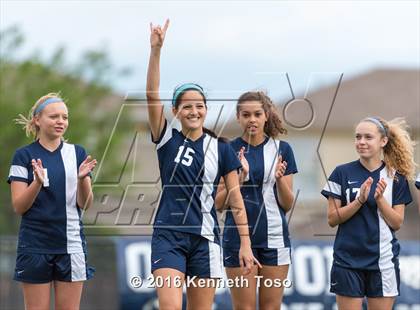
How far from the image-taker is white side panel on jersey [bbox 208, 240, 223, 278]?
785 centimetres

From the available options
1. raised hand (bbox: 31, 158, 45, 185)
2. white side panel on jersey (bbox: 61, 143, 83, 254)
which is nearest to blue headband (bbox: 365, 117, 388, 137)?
white side panel on jersey (bbox: 61, 143, 83, 254)

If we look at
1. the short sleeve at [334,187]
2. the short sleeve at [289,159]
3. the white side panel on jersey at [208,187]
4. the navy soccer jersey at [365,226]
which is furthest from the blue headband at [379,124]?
the white side panel on jersey at [208,187]

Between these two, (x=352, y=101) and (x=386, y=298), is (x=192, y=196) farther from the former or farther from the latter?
(x=352, y=101)

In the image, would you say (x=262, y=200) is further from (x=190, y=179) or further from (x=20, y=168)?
(x=20, y=168)

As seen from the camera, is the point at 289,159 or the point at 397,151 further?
the point at 289,159

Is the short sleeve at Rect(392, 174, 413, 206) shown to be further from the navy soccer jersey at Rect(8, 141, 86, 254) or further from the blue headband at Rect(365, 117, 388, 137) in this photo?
the navy soccer jersey at Rect(8, 141, 86, 254)

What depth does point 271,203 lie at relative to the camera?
8.83 metres

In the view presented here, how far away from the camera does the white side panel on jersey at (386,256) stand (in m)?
8.50

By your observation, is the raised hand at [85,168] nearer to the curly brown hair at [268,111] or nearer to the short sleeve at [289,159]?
the curly brown hair at [268,111]

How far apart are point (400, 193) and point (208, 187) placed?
172cm

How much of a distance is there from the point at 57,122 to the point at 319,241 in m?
7.86

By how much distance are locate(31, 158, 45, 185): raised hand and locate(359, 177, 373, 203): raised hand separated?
8.30ft

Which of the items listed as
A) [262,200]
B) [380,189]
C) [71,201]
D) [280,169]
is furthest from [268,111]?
[71,201]

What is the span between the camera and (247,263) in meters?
7.97
